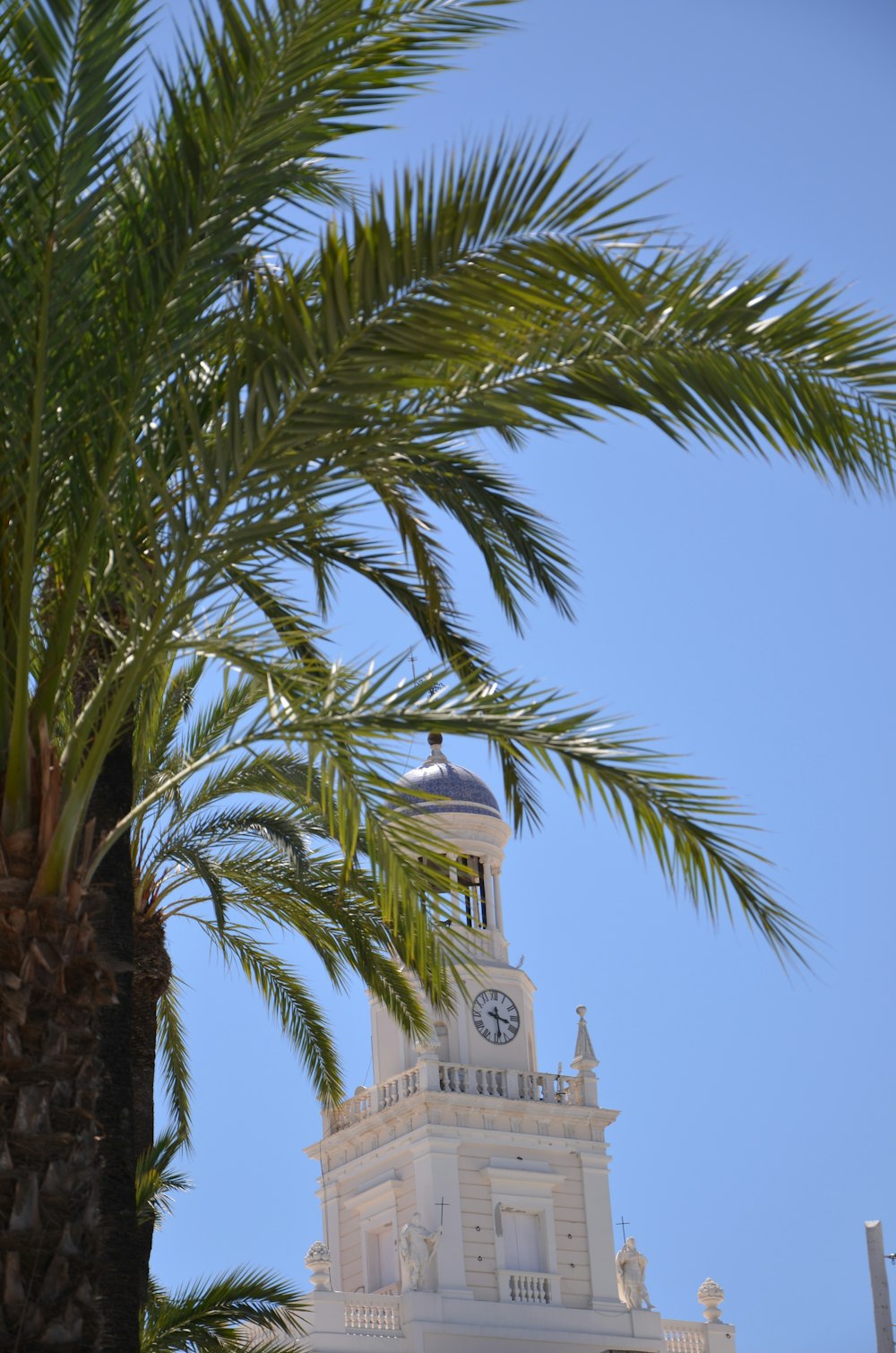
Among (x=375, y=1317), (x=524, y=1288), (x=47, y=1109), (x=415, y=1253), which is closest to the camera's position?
(x=47, y=1109)

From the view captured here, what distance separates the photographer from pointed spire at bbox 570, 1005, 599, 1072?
139ft

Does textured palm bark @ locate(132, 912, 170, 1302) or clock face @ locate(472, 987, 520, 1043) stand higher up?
clock face @ locate(472, 987, 520, 1043)

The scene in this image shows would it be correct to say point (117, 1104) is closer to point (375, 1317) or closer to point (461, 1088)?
point (375, 1317)

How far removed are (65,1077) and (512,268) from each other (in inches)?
164

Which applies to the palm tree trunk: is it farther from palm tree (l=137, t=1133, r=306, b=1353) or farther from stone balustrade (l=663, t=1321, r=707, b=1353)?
stone balustrade (l=663, t=1321, r=707, b=1353)

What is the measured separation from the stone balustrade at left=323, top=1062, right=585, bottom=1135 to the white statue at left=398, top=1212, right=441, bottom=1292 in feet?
9.91

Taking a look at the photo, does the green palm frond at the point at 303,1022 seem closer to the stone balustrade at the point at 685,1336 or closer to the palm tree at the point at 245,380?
the palm tree at the point at 245,380

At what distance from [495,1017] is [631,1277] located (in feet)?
20.1

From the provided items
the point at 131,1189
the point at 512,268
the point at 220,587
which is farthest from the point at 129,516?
the point at 131,1189

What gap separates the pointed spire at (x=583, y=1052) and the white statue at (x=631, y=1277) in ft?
12.3

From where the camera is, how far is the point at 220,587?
9.15 m

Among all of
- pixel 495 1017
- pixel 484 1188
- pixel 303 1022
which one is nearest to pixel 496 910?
pixel 495 1017

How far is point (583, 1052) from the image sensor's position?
42.5 metres

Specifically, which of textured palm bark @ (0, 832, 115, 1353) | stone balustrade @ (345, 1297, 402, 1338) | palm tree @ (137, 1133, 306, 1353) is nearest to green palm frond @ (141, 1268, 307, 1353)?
palm tree @ (137, 1133, 306, 1353)
